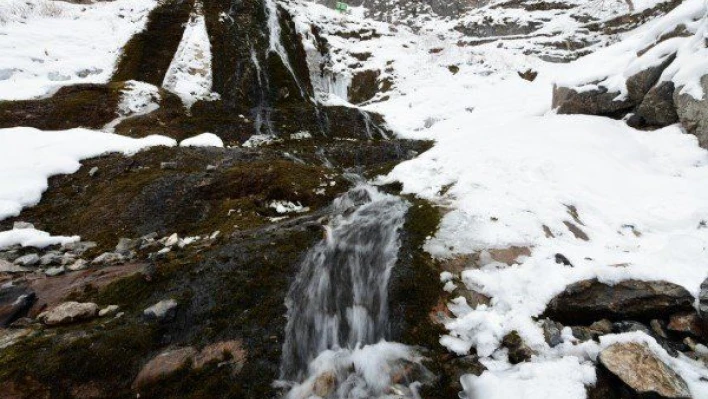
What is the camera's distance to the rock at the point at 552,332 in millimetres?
4367

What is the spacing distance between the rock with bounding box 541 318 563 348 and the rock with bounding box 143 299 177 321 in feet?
17.4

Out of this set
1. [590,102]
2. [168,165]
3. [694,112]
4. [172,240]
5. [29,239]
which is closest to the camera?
[29,239]

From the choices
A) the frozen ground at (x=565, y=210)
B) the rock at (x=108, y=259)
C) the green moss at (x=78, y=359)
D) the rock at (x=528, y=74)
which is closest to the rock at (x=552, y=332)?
the frozen ground at (x=565, y=210)

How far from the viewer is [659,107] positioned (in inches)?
397

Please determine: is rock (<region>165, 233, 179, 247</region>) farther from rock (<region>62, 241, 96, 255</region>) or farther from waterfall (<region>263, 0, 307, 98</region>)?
waterfall (<region>263, 0, 307, 98</region>)

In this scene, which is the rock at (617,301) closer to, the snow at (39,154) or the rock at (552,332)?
the rock at (552,332)

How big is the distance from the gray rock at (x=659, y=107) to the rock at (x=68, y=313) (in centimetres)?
1454

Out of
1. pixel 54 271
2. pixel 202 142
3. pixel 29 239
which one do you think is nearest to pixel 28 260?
pixel 54 271

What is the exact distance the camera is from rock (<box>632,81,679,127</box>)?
9875mm

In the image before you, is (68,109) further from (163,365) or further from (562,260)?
(562,260)

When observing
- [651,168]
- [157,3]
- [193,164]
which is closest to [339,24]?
[157,3]

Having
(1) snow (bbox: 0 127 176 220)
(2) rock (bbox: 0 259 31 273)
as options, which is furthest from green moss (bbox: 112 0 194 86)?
(2) rock (bbox: 0 259 31 273)

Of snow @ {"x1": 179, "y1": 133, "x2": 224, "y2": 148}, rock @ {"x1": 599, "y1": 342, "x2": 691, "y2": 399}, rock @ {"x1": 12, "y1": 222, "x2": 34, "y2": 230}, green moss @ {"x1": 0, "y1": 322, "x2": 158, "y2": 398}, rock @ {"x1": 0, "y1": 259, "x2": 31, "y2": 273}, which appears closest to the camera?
rock @ {"x1": 599, "y1": 342, "x2": 691, "y2": 399}

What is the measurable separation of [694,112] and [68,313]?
1425cm
